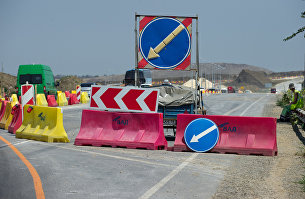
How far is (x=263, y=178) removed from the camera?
7949 mm

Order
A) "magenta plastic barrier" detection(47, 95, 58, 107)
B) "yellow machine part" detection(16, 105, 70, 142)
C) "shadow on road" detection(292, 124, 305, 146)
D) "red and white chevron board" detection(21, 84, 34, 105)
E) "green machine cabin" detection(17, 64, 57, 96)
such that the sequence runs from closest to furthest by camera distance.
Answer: "yellow machine part" detection(16, 105, 70, 142) < "shadow on road" detection(292, 124, 305, 146) < "red and white chevron board" detection(21, 84, 34, 105) < "green machine cabin" detection(17, 64, 57, 96) < "magenta plastic barrier" detection(47, 95, 58, 107)

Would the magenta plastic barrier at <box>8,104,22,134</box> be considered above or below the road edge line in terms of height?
above

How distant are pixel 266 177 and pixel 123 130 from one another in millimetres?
4619

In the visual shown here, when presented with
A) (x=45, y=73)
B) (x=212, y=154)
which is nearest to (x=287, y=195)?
(x=212, y=154)

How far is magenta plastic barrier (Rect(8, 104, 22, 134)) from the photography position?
49.5ft

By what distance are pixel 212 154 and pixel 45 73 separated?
21.5 metres

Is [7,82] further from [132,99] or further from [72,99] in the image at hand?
[132,99]

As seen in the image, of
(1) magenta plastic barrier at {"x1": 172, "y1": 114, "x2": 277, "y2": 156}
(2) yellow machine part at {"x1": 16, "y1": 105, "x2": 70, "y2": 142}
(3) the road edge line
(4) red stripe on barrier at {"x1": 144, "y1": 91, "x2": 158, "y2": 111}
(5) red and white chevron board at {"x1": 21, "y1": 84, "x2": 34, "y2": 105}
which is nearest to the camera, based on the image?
(3) the road edge line

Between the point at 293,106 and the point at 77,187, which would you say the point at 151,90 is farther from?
the point at 293,106

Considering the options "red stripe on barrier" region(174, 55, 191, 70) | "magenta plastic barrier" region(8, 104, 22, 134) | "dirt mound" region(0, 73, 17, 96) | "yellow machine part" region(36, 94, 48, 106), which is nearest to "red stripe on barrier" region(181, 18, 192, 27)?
"red stripe on barrier" region(174, 55, 191, 70)

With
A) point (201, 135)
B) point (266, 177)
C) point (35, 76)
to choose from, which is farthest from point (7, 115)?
point (35, 76)

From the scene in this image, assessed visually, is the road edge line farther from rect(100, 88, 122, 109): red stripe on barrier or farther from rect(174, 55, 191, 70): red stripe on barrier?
rect(174, 55, 191, 70): red stripe on barrier

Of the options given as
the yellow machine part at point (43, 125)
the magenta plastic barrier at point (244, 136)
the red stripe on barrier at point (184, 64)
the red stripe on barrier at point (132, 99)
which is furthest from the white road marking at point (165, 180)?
the yellow machine part at point (43, 125)

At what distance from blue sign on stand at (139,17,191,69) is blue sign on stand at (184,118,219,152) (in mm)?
2404
